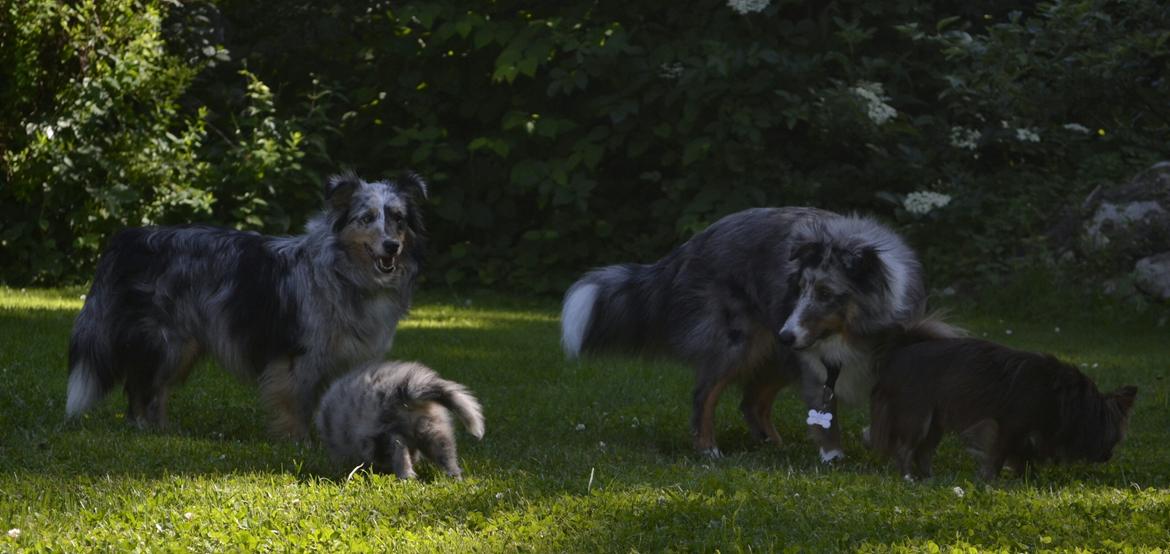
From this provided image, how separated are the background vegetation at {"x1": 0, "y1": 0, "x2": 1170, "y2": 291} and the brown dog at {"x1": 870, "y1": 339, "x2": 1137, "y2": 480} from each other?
6101 millimetres

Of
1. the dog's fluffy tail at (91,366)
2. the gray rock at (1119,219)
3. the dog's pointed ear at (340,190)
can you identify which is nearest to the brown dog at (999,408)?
the dog's pointed ear at (340,190)

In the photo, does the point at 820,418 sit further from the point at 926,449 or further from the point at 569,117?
the point at 569,117

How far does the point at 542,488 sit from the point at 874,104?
338 inches

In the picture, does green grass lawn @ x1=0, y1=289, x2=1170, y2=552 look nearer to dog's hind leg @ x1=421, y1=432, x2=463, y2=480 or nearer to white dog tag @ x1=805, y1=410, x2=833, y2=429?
dog's hind leg @ x1=421, y1=432, x2=463, y2=480

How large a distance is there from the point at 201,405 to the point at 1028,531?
16.0ft

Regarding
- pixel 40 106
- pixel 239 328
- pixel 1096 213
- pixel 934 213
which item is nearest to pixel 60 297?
pixel 40 106

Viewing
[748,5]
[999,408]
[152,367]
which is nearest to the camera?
[999,408]

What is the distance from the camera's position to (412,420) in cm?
599

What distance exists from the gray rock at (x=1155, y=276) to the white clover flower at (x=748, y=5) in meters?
4.13

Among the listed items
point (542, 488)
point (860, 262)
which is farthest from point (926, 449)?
point (542, 488)

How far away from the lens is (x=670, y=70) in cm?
1379

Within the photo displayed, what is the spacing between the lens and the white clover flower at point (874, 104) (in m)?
13.2

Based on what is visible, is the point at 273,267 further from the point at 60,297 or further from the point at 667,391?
the point at 60,297

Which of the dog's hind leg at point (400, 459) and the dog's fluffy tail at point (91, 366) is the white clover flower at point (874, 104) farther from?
the dog's hind leg at point (400, 459)
